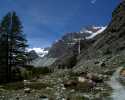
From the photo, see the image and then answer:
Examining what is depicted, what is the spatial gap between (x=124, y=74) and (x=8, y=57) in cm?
1843

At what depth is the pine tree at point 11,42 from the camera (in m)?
41.4

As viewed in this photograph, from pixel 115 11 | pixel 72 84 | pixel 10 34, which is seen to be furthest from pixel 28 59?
pixel 115 11

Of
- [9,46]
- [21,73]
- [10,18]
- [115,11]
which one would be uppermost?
[115,11]

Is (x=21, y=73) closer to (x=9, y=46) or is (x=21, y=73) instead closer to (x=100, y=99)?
(x=9, y=46)

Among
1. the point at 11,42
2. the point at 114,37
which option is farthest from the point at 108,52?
Result: the point at 11,42

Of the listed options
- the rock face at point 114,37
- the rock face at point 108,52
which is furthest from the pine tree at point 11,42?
the rock face at point 114,37

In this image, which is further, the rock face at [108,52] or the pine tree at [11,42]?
the rock face at [108,52]

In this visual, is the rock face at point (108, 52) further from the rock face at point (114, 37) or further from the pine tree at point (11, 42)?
the pine tree at point (11, 42)

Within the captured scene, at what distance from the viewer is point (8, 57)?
41.7 meters

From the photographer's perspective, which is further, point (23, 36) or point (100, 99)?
point (23, 36)

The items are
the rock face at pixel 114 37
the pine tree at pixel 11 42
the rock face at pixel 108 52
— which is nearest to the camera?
the pine tree at pixel 11 42

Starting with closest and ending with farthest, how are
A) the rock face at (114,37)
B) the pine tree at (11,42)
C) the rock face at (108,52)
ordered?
the pine tree at (11,42) → the rock face at (108,52) → the rock face at (114,37)

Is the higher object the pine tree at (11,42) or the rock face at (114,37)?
the rock face at (114,37)

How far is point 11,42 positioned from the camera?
41969 mm
